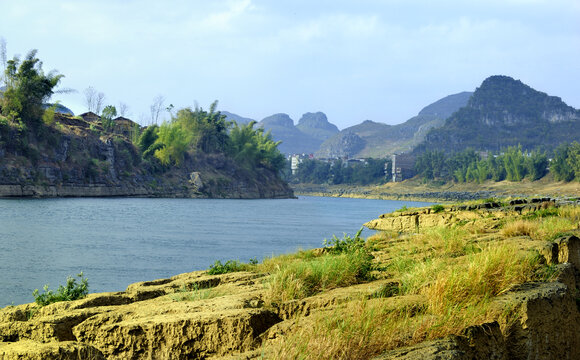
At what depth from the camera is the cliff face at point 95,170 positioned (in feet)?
201

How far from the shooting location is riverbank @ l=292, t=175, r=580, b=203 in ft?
364

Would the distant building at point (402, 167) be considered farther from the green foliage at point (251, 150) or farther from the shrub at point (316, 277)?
the shrub at point (316, 277)

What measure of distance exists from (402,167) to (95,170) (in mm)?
129270

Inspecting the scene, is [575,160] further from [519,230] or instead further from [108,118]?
[519,230]

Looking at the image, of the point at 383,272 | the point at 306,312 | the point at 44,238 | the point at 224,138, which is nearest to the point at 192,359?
the point at 306,312

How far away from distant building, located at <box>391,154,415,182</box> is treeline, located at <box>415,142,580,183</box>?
4859mm

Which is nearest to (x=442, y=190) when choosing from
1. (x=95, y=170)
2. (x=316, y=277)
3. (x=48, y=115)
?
(x=95, y=170)

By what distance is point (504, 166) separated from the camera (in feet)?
452

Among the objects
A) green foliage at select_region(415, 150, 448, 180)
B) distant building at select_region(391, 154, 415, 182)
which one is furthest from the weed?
distant building at select_region(391, 154, 415, 182)

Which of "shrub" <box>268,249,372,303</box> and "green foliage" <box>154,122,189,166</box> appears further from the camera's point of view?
"green foliage" <box>154,122,189,166</box>

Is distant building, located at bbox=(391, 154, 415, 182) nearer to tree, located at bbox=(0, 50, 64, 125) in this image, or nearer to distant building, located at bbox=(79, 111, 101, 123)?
distant building, located at bbox=(79, 111, 101, 123)

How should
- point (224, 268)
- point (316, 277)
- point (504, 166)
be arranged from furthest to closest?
point (504, 166), point (224, 268), point (316, 277)

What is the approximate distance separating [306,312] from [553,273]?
10.4ft

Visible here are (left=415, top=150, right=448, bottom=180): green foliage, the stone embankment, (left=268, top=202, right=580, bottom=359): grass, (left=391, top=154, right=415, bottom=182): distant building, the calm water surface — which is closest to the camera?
(left=268, top=202, right=580, bottom=359): grass
